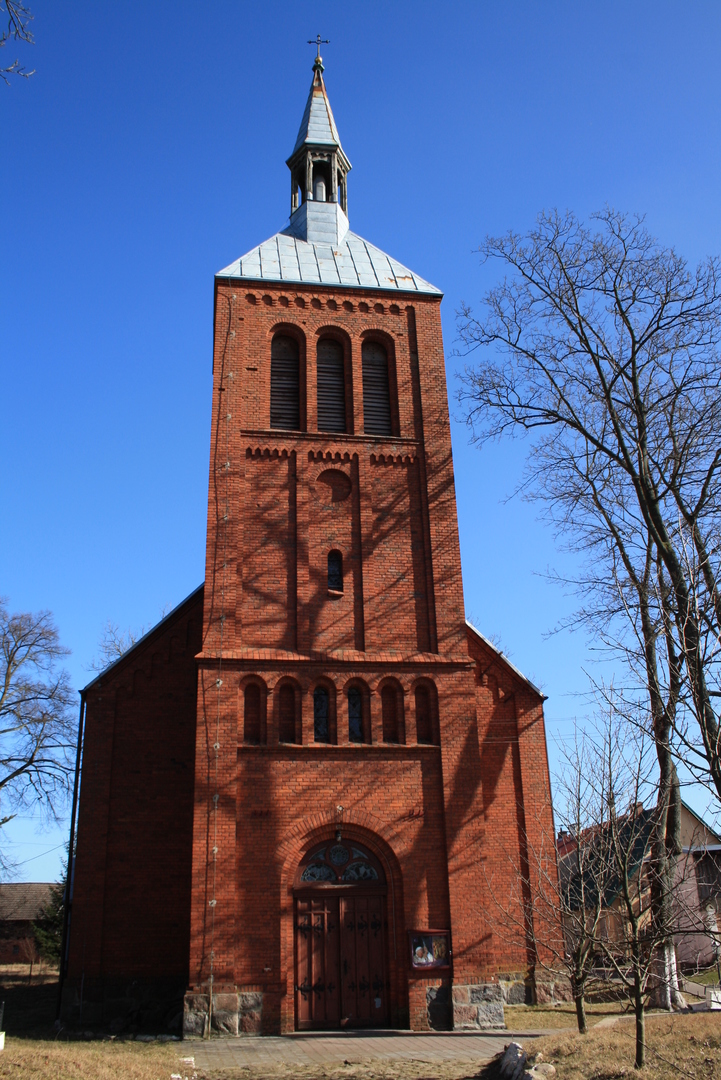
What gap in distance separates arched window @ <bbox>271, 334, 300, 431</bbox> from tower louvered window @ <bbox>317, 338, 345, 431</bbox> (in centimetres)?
49

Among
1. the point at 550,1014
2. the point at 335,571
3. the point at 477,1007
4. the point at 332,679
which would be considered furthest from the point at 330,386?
the point at 550,1014

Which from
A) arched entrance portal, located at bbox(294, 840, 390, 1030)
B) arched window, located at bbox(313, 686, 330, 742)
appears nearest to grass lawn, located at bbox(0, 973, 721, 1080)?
arched entrance portal, located at bbox(294, 840, 390, 1030)

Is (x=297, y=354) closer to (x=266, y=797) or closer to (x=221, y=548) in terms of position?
(x=221, y=548)

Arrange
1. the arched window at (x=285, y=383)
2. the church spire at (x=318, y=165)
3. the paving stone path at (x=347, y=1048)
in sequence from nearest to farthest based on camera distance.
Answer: the paving stone path at (x=347, y=1048) → the arched window at (x=285, y=383) → the church spire at (x=318, y=165)

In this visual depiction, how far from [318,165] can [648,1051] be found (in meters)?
21.2

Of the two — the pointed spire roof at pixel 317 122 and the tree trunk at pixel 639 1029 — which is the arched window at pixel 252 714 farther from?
the pointed spire roof at pixel 317 122

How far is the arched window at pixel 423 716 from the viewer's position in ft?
54.0

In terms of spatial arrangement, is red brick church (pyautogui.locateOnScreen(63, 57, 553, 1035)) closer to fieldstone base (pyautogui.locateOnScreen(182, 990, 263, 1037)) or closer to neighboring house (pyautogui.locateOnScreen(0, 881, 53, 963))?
fieldstone base (pyautogui.locateOnScreen(182, 990, 263, 1037))

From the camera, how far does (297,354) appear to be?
19.6 meters

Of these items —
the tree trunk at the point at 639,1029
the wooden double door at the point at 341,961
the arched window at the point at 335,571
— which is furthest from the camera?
the arched window at the point at 335,571

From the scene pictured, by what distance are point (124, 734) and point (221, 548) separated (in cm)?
420

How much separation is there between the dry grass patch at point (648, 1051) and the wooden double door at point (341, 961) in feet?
13.0

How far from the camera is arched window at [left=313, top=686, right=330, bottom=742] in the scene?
16.1 m

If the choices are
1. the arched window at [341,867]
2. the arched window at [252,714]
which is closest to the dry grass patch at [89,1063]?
the arched window at [341,867]
